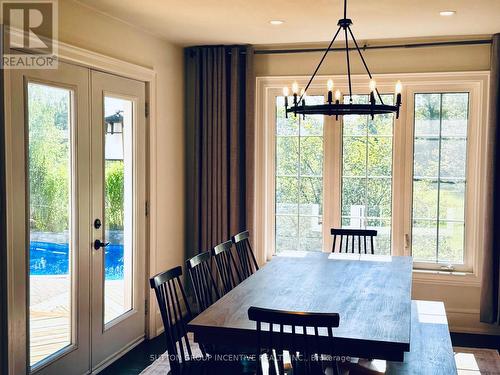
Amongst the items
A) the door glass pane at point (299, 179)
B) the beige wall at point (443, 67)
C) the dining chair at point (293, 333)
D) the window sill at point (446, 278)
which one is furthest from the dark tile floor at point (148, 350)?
the dining chair at point (293, 333)

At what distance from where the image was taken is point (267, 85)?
5.38 metres

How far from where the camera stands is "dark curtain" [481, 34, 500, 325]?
4.67m

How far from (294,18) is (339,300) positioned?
2223 millimetres

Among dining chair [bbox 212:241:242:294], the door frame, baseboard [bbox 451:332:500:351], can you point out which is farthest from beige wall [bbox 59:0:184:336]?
baseboard [bbox 451:332:500:351]

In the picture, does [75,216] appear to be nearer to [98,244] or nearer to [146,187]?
[98,244]

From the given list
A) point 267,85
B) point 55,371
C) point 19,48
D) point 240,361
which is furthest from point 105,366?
point 267,85

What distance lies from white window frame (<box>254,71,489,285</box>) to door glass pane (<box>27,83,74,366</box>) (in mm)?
2155

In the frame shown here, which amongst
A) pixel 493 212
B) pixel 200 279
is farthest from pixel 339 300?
pixel 493 212

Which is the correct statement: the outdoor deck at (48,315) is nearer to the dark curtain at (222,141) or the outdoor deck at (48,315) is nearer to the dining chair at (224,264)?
the dining chair at (224,264)

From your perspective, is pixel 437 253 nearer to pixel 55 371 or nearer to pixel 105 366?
pixel 105 366

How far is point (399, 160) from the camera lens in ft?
16.7

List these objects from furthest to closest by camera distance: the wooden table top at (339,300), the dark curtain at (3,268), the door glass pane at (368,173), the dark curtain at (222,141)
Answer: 1. the dark curtain at (222,141)
2. the door glass pane at (368,173)
3. the dark curtain at (3,268)
4. the wooden table top at (339,300)

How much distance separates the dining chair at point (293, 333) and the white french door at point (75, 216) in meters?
1.54

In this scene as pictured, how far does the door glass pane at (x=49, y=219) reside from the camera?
10.9 ft
